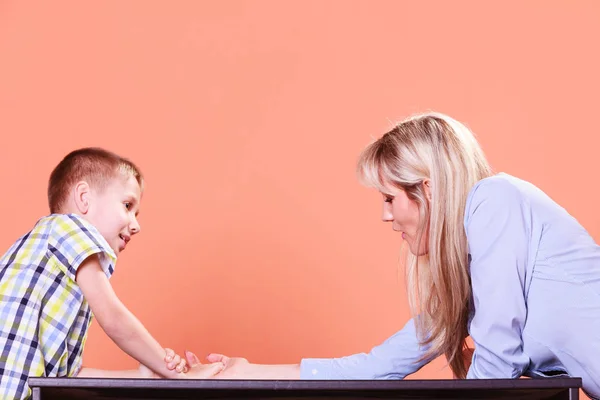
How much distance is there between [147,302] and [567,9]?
166cm

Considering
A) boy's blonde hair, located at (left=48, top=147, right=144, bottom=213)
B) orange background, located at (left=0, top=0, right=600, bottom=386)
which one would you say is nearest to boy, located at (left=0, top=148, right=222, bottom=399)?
boy's blonde hair, located at (left=48, top=147, right=144, bottom=213)

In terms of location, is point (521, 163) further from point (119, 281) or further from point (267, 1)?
point (119, 281)

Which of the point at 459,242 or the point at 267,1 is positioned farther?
the point at 267,1

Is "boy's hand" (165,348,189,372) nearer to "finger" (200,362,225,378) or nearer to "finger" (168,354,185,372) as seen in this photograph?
"finger" (168,354,185,372)

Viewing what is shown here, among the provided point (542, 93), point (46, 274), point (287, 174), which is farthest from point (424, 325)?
point (542, 93)

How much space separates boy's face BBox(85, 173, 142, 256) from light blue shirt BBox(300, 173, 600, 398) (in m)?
0.77

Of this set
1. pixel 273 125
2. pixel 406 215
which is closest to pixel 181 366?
pixel 406 215

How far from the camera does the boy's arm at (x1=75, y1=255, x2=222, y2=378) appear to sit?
5.28 feet

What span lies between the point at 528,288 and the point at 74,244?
2.77ft

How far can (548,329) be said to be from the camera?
4.65 ft

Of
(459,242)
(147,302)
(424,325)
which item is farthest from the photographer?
(147,302)

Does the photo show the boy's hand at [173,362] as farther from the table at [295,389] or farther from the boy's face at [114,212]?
the table at [295,389]

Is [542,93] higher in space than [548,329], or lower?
higher

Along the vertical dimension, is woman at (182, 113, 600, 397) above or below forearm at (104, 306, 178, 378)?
above
